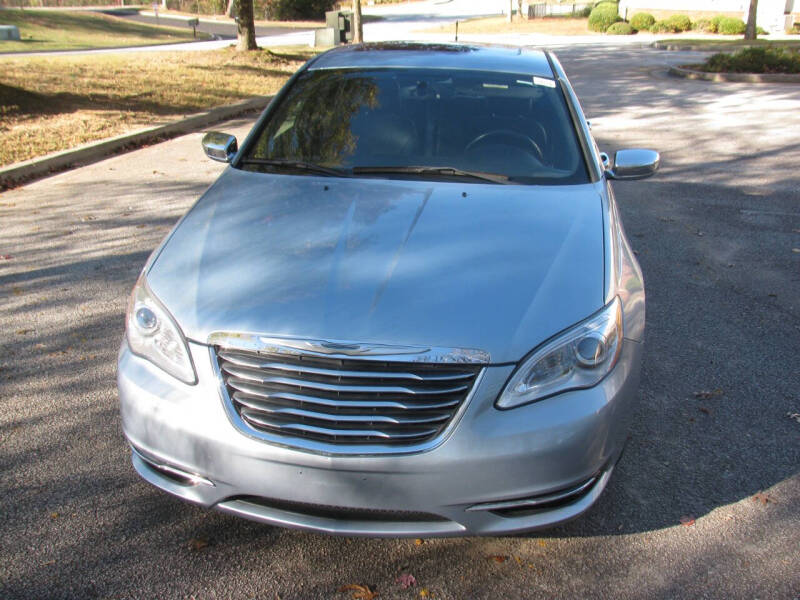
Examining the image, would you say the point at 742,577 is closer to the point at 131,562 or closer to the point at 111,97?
the point at 131,562

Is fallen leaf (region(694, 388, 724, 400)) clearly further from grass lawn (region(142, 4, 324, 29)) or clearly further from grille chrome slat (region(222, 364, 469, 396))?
grass lawn (region(142, 4, 324, 29))

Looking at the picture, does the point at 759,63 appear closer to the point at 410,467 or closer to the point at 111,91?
the point at 111,91

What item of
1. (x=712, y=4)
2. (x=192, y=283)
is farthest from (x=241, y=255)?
(x=712, y=4)

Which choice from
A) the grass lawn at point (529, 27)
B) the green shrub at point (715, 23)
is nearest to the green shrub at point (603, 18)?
the grass lawn at point (529, 27)

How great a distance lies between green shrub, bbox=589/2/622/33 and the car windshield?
1601 inches

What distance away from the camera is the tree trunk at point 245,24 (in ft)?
70.8

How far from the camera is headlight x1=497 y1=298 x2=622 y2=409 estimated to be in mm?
2506

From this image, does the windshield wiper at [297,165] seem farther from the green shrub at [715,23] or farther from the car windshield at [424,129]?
the green shrub at [715,23]

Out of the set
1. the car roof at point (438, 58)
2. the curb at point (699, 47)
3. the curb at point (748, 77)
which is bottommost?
the curb at point (748, 77)

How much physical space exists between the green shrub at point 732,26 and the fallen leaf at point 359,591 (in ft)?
127

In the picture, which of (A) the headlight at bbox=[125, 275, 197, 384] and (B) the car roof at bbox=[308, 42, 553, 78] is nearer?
(A) the headlight at bbox=[125, 275, 197, 384]

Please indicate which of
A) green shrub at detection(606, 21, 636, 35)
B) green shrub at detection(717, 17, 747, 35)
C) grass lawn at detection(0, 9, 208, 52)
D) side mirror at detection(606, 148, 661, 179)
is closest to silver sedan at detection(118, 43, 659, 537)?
side mirror at detection(606, 148, 661, 179)

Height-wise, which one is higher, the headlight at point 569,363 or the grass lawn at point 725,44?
the grass lawn at point 725,44

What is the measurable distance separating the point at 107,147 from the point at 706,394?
8692 millimetres
